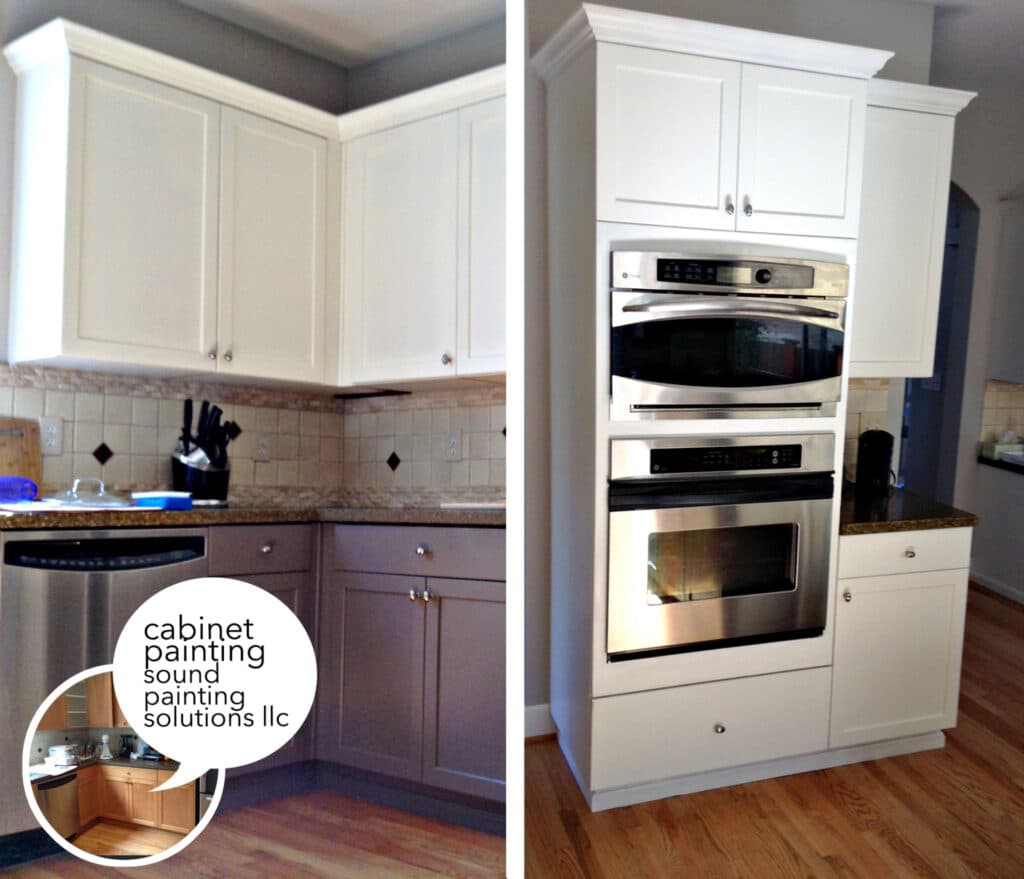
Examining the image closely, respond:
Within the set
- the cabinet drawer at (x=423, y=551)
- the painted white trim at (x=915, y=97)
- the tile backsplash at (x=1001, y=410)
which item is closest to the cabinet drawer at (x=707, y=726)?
the cabinet drawer at (x=423, y=551)

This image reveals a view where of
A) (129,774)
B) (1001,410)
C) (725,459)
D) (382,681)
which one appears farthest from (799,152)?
(1001,410)

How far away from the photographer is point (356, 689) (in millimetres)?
905

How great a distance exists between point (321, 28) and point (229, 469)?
454 millimetres

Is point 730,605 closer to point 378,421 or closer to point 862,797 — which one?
point 862,797

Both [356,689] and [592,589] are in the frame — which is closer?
[356,689]

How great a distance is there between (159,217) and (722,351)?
1.46 m

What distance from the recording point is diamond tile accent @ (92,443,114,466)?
675 mm

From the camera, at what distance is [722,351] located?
1.88 metres

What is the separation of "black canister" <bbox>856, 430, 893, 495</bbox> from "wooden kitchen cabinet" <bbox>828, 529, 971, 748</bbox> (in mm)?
372

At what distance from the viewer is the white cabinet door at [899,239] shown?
2273 millimetres

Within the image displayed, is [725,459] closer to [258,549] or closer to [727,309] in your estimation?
[727,309]

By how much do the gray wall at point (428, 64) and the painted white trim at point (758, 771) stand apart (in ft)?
5.60

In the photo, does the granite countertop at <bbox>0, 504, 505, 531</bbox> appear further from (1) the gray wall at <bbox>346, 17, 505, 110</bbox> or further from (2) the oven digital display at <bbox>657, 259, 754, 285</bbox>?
(2) the oven digital display at <bbox>657, 259, 754, 285</bbox>

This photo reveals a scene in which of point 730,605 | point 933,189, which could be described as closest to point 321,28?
point 730,605
